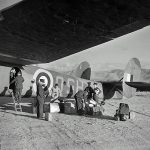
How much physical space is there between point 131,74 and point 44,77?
177 inches

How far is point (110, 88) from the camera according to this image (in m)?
12.6

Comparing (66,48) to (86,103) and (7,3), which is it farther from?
(7,3)

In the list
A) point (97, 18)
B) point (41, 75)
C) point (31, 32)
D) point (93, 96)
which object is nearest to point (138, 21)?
point (97, 18)

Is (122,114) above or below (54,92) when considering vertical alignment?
below

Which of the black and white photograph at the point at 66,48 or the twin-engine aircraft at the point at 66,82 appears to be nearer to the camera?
the black and white photograph at the point at 66,48

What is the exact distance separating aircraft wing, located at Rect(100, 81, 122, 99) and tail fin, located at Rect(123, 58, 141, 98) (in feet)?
3.24

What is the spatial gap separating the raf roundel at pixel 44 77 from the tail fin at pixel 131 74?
3.66m

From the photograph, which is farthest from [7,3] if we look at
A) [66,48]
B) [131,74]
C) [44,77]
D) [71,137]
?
[131,74]

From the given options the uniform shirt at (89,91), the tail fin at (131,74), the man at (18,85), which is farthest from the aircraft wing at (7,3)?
the tail fin at (131,74)

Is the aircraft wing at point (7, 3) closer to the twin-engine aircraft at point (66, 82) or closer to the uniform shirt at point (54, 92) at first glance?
the twin-engine aircraft at point (66, 82)

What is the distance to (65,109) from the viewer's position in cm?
834

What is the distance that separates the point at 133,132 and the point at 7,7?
3878 millimetres

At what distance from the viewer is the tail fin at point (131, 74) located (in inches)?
417

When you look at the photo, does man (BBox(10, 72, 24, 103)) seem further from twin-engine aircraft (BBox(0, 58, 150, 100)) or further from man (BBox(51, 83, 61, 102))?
man (BBox(51, 83, 61, 102))
